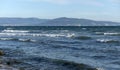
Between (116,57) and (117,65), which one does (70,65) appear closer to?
(117,65)

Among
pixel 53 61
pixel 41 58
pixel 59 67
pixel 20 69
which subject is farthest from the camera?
pixel 41 58

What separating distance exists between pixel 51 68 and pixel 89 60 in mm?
4566

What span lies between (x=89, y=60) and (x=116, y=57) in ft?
8.40

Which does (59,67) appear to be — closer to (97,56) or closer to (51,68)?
(51,68)

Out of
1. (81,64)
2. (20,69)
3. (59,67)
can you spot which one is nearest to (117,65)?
(81,64)

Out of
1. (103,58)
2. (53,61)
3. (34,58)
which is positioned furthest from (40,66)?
(103,58)

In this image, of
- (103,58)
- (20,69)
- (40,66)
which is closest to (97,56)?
(103,58)

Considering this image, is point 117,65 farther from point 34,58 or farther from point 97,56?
point 34,58

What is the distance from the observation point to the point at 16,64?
2328cm

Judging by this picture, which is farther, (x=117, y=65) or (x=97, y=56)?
(x=97, y=56)

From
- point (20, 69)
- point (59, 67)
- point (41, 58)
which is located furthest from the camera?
point (41, 58)

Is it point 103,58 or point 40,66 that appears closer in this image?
point 40,66

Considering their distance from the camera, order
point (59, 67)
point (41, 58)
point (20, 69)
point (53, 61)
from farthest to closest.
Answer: point (41, 58), point (53, 61), point (59, 67), point (20, 69)

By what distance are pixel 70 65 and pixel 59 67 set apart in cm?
85
